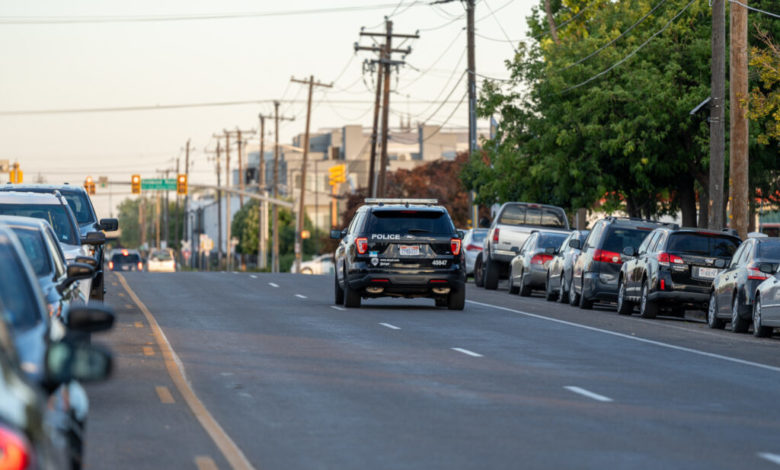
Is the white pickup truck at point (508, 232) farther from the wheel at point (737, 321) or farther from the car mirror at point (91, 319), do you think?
the car mirror at point (91, 319)

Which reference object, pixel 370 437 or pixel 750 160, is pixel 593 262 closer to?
pixel 750 160

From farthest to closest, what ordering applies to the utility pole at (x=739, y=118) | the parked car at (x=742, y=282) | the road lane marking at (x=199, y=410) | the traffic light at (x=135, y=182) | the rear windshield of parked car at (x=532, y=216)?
the traffic light at (x=135, y=182), the rear windshield of parked car at (x=532, y=216), the utility pole at (x=739, y=118), the parked car at (x=742, y=282), the road lane marking at (x=199, y=410)

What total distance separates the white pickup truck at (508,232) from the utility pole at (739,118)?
9275 mm

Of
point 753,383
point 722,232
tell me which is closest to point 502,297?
point 722,232

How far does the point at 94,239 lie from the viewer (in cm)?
2095

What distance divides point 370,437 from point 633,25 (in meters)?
31.7

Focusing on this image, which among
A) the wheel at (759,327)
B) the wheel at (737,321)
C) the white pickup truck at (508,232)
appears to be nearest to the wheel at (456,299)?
the wheel at (737,321)

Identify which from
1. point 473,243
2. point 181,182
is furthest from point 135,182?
point 473,243

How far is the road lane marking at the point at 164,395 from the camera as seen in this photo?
42.6ft

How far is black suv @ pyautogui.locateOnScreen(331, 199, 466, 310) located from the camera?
87.0 feet

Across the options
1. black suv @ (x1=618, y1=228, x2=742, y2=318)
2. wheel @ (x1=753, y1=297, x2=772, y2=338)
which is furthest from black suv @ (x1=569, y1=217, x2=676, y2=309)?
wheel @ (x1=753, y1=297, x2=772, y2=338)

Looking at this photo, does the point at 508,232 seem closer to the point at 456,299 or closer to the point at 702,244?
the point at 702,244

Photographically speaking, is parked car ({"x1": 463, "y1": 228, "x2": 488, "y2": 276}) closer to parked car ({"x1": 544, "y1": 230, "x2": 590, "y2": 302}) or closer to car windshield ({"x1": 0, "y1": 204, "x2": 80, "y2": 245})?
parked car ({"x1": 544, "y1": 230, "x2": 590, "y2": 302})

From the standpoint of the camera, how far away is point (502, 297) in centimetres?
3500
